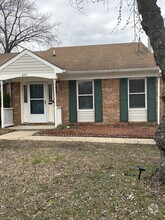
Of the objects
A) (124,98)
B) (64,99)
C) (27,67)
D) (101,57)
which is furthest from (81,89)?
(27,67)

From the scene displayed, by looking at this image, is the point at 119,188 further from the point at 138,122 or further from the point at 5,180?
the point at 138,122

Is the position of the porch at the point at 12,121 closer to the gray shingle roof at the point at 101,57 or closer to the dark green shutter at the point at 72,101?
the dark green shutter at the point at 72,101

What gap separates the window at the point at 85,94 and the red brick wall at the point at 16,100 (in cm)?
322

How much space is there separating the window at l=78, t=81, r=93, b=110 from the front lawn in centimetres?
686

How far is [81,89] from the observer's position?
14.7 meters

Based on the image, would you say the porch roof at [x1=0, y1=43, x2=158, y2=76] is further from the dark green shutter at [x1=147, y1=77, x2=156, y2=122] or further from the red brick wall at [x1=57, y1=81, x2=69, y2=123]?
the red brick wall at [x1=57, y1=81, x2=69, y2=123]

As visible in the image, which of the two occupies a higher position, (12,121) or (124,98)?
(124,98)

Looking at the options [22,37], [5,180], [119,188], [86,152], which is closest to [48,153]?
[86,152]

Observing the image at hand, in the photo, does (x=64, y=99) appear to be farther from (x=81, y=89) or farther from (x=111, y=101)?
(x=111, y=101)

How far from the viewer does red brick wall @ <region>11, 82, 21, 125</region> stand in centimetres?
1517

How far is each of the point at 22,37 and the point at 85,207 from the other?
32551 mm

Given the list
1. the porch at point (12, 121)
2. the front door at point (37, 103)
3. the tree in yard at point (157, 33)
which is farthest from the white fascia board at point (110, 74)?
the tree in yard at point (157, 33)

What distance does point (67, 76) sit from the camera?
47.4ft

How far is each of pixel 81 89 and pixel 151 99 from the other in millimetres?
3467
